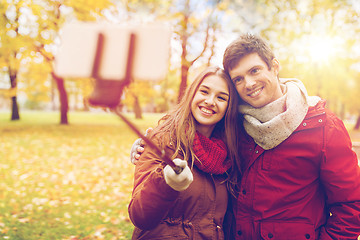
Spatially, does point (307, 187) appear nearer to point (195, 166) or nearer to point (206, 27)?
point (195, 166)

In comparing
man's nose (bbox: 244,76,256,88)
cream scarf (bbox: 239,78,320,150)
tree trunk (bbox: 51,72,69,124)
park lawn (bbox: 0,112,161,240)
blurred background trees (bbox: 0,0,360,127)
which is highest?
blurred background trees (bbox: 0,0,360,127)

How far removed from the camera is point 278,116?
2.04 metres

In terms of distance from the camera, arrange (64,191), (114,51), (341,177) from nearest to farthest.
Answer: (114,51) < (341,177) < (64,191)

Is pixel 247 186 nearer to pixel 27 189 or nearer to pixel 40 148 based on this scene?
pixel 27 189

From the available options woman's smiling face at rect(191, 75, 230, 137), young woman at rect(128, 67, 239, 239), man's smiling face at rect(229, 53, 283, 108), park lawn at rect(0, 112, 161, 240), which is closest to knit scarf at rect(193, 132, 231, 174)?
young woman at rect(128, 67, 239, 239)

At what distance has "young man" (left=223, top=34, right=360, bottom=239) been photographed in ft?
6.50

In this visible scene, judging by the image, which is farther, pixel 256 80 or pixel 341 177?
pixel 256 80

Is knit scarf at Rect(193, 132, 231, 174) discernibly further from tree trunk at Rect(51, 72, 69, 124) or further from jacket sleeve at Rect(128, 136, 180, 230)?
tree trunk at Rect(51, 72, 69, 124)

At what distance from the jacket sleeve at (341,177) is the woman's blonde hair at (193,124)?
63 cm

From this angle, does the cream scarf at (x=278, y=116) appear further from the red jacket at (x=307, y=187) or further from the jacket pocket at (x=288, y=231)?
the jacket pocket at (x=288, y=231)

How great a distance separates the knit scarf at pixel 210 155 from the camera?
207 centimetres

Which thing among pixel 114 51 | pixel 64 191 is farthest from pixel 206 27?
pixel 114 51

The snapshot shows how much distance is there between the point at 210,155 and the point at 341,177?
875 mm

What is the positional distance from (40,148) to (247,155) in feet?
31.7
